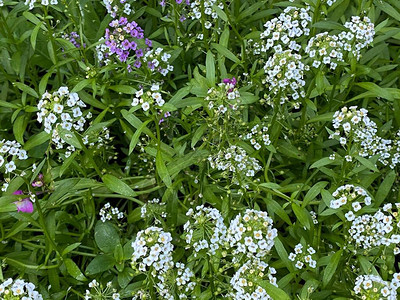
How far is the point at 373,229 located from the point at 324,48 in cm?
151

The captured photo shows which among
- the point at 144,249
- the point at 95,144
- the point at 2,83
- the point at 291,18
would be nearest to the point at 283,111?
the point at 291,18

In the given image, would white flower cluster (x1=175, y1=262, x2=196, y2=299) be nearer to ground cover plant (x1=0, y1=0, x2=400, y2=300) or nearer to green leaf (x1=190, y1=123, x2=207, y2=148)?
ground cover plant (x1=0, y1=0, x2=400, y2=300)

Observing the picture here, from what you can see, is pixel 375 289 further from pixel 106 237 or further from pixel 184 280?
pixel 106 237

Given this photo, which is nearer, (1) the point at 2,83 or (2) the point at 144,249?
(2) the point at 144,249

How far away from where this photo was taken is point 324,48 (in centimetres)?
435

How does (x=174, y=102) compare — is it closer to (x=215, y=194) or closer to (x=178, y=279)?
(x=215, y=194)

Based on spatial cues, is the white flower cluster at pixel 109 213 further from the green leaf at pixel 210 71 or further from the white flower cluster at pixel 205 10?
the white flower cluster at pixel 205 10

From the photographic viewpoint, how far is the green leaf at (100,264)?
422 cm

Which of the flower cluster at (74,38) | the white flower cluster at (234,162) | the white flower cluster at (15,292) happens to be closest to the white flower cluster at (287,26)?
the white flower cluster at (234,162)

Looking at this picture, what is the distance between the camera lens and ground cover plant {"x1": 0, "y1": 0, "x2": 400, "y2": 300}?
12.4ft

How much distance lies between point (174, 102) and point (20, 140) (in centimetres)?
143

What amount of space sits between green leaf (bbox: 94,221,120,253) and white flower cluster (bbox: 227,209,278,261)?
141 centimetres

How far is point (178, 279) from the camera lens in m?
3.76

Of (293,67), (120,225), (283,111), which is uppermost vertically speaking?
(293,67)
